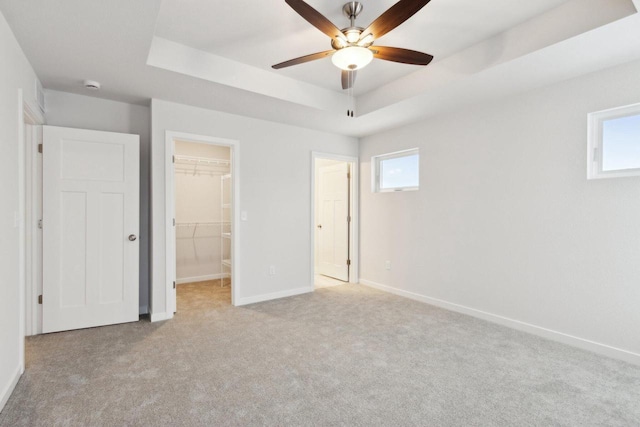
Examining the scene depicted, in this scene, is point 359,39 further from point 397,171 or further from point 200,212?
point 200,212

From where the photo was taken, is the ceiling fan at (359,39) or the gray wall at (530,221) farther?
the gray wall at (530,221)

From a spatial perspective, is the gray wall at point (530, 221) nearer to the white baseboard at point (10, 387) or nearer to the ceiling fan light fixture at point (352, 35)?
the ceiling fan light fixture at point (352, 35)

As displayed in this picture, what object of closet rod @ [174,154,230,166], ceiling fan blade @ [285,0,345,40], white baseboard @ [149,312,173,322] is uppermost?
ceiling fan blade @ [285,0,345,40]

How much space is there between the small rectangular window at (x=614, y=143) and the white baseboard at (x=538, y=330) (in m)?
1.42

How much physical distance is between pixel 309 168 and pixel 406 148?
1.37 metres

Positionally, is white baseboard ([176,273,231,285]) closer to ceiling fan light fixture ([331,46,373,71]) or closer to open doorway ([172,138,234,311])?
open doorway ([172,138,234,311])

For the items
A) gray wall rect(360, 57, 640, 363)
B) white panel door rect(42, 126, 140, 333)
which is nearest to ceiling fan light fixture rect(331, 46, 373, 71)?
gray wall rect(360, 57, 640, 363)

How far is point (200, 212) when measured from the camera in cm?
552

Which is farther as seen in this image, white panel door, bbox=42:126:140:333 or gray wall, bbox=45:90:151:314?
gray wall, bbox=45:90:151:314

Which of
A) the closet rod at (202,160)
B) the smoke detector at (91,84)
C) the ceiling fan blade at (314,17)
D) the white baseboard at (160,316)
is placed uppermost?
the smoke detector at (91,84)

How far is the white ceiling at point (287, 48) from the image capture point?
215 cm

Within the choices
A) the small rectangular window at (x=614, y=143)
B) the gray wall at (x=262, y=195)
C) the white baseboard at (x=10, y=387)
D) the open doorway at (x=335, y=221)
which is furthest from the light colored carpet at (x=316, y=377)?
the open doorway at (x=335, y=221)

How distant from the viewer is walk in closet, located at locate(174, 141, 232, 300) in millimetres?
5309

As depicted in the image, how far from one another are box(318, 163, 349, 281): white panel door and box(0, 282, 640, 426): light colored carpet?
6.50 feet
